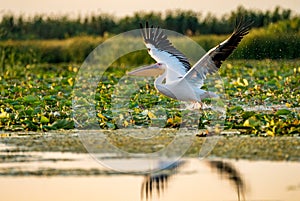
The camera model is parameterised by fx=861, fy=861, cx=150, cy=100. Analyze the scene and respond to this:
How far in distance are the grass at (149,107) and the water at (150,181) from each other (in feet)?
5.20

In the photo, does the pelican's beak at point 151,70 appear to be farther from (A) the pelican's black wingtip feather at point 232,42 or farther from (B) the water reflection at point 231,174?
(B) the water reflection at point 231,174

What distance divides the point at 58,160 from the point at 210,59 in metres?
2.43

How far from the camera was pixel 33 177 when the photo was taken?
289 inches

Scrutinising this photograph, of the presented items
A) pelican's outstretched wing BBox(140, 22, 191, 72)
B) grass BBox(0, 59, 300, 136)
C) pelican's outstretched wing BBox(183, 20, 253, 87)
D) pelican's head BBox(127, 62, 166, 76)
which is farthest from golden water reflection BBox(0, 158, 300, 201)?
pelican's outstretched wing BBox(140, 22, 191, 72)

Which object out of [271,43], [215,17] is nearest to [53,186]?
[271,43]

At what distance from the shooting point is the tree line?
24.2m

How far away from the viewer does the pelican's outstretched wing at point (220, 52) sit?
945 centimetres

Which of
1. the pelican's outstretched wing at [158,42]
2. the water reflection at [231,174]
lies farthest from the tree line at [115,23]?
the water reflection at [231,174]

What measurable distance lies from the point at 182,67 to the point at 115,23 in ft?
49.0

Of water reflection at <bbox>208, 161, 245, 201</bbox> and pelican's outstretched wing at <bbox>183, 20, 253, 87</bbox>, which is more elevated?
pelican's outstretched wing at <bbox>183, 20, 253, 87</bbox>

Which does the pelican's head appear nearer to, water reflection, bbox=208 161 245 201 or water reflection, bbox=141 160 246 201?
water reflection, bbox=141 160 246 201

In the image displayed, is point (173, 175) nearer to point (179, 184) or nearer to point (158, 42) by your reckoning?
point (179, 184)

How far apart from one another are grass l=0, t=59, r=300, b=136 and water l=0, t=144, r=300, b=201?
1.58 metres

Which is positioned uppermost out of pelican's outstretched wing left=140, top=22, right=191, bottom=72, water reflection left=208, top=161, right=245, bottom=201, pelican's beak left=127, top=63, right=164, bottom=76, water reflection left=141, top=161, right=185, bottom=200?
pelican's outstretched wing left=140, top=22, right=191, bottom=72
